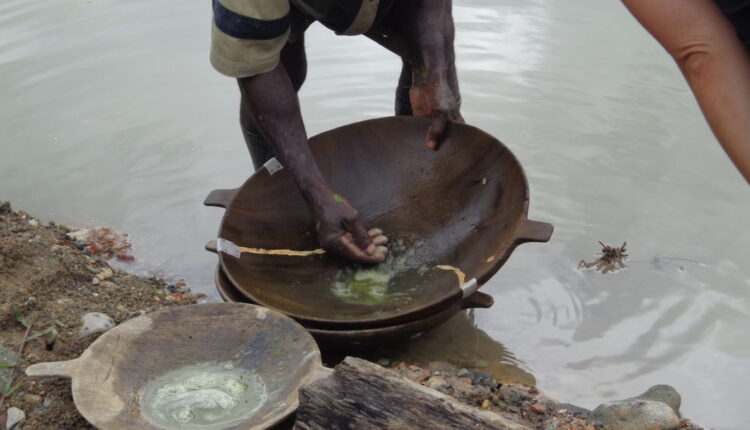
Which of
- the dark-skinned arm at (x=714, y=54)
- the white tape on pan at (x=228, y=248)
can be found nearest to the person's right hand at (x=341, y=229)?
the white tape on pan at (x=228, y=248)

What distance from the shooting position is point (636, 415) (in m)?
2.24

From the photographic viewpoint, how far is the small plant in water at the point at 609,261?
10.6 ft

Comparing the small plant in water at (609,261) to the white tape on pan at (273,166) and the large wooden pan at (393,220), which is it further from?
the white tape on pan at (273,166)

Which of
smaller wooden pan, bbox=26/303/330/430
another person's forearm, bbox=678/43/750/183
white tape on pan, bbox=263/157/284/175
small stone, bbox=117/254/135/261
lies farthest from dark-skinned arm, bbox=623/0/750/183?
small stone, bbox=117/254/135/261

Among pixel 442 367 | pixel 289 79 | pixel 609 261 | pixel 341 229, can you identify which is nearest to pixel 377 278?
pixel 341 229

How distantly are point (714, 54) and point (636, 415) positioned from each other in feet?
3.90

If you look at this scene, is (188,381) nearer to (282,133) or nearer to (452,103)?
(282,133)

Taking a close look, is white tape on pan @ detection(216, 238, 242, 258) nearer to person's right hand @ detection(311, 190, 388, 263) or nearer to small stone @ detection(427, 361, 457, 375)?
person's right hand @ detection(311, 190, 388, 263)

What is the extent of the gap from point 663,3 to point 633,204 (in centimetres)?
236

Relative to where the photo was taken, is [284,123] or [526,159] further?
[526,159]

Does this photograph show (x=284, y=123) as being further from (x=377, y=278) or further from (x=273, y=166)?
(x=377, y=278)

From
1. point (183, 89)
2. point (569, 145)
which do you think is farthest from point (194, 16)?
point (569, 145)

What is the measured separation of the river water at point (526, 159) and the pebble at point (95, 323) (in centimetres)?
74

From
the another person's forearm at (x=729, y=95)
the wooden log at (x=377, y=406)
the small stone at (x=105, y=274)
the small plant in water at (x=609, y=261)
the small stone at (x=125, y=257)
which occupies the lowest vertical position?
the small plant in water at (x=609, y=261)
